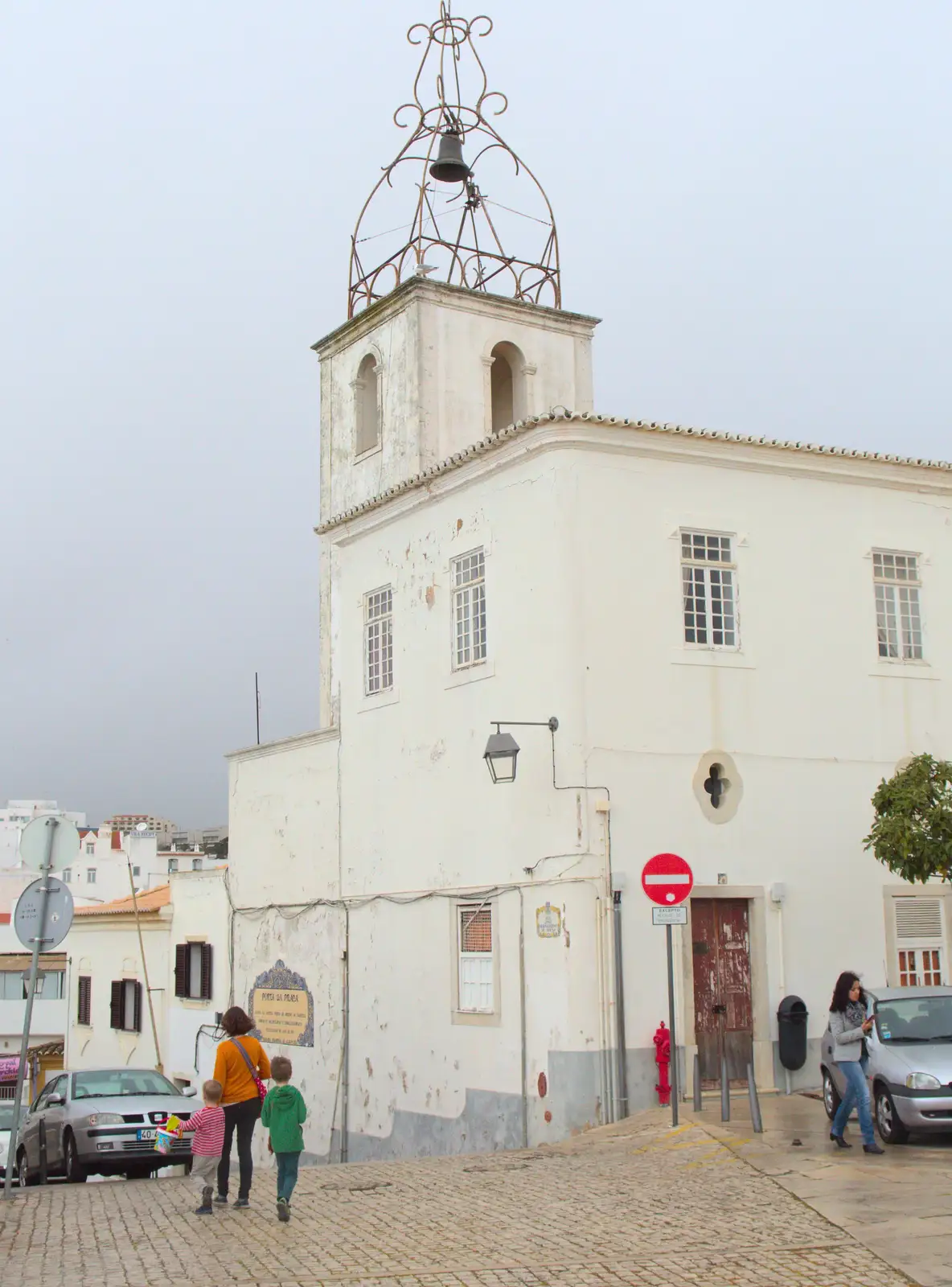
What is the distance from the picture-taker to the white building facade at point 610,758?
16.9m

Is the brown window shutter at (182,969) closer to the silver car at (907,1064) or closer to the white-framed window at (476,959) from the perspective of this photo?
the white-framed window at (476,959)

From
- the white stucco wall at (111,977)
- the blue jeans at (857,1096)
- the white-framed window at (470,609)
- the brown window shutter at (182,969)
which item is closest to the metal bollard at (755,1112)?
the blue jeans at (857,1096)

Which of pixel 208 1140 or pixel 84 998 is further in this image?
pixel 84 998

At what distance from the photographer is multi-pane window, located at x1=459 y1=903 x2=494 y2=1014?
18.0 metres

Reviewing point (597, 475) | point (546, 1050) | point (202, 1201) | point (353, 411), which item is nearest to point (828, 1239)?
point (202, 1201)

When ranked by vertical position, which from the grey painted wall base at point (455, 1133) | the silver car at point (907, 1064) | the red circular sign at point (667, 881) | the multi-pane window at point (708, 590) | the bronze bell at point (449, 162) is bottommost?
the grey painted wall base at point (455, 1133)

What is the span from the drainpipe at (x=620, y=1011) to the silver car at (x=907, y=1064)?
2.30 metres

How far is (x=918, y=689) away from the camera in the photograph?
19094mm

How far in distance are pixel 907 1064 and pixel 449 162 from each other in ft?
54.5

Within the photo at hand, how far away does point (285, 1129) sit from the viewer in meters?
10.9

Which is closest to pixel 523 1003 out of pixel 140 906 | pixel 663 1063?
pixel 663 1063

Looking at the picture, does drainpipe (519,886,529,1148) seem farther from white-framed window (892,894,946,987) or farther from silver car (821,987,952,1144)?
white-framed window (892,894,946,987)

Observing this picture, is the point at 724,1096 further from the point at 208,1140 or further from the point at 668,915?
the point at 208,1140

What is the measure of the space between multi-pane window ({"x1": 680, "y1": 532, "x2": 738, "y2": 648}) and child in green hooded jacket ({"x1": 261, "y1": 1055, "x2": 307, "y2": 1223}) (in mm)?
8513
